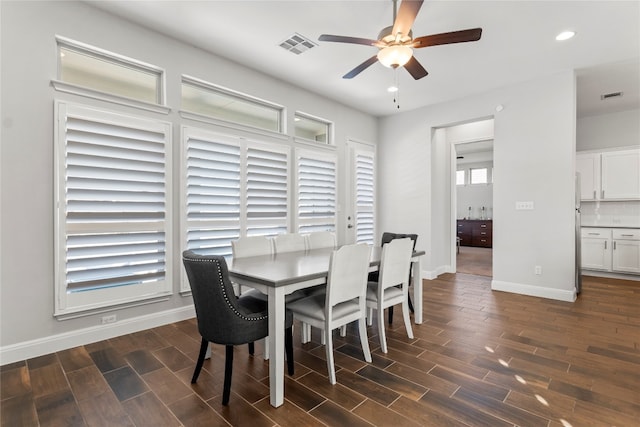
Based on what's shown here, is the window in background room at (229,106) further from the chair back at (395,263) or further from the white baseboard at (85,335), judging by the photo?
the chair back at (395,263)

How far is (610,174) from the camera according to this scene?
5.32 m

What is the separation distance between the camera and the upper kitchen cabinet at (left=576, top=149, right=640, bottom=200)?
5117mm

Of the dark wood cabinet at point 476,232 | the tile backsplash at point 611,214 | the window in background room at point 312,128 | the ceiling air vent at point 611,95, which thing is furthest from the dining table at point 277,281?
the dark wood cabinet at point 476,232

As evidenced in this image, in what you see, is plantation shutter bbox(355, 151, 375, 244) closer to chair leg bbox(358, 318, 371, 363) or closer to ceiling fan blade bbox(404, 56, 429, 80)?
ceiling fan blade bbox(404, 56, 429, 80)

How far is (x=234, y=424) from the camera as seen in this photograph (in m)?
1.73

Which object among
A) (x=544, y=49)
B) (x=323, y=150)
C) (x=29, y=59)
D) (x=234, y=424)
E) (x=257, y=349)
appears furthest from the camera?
(x=323, y=150)

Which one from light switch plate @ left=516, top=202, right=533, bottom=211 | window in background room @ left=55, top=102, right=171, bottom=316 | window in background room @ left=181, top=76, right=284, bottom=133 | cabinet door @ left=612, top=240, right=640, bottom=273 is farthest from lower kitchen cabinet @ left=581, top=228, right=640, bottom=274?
window in background room @ left=55, top=102, right=171, bottom=316

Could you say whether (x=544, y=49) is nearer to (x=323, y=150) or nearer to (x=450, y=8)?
(x=450, y=8)

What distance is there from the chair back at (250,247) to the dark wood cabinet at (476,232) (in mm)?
8475

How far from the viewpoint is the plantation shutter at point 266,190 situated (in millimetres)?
3854

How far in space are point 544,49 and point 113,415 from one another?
505 centimetres

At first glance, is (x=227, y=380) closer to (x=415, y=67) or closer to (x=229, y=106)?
(x=415, y=67)

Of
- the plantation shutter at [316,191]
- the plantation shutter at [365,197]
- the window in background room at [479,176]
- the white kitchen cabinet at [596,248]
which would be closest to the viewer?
the plantation shutter at [316,191]

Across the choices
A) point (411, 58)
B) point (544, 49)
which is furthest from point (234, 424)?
point (544, 49)
